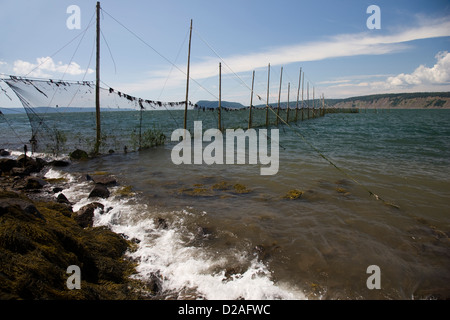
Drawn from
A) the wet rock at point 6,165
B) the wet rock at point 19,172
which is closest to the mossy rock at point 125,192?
the wet rock at point 19,172

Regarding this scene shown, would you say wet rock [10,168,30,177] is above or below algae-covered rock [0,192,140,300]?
above

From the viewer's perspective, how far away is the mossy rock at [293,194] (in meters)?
8.52

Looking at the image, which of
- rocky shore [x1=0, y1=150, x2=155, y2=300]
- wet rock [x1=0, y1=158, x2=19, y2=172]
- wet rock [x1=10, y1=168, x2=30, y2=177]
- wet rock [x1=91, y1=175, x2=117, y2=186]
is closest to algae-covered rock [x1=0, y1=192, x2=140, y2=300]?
rocky shore [x1=0, y1=150, x2=155, y2=300]

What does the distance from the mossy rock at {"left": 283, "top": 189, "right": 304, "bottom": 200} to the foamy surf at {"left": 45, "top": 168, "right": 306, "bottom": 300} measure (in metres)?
3.67

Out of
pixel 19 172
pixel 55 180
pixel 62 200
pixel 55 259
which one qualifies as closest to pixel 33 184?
pixel 55 180

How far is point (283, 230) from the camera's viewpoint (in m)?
6.17

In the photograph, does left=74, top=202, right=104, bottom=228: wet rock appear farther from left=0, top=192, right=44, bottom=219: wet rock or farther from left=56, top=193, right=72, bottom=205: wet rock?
left=0, top=192, right=44, bottom=219: wet rock

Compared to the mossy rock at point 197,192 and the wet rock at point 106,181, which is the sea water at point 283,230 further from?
the wet rock at point 106,181

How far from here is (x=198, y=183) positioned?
33.8 feet

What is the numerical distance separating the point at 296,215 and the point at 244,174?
16.0 feet

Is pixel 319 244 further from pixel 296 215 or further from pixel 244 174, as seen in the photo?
pixel 244 174

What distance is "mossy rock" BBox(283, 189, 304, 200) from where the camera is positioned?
852 cm

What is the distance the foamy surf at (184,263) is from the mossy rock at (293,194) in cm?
367
